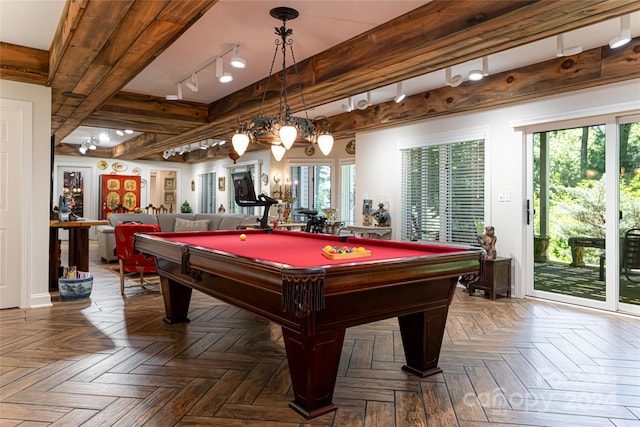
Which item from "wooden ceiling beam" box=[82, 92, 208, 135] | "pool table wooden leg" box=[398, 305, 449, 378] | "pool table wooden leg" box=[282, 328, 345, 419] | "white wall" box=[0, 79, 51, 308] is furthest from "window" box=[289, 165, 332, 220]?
"pool table wooden leg" box=[282, 328, 345, 419]

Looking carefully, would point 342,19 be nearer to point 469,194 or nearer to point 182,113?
point 469,194

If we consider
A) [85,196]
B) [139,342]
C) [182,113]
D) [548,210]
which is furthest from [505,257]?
[85,196]

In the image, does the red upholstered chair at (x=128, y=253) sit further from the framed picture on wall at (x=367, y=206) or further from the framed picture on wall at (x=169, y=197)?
the framed picture on wall at (x=169, y=197)

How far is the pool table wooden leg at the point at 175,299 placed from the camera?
3.86m

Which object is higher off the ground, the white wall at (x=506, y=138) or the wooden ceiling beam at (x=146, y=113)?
the wooden ceiling beam at (x=146, y=113)

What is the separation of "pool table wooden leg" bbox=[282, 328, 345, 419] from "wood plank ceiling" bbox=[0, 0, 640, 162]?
6.73ft

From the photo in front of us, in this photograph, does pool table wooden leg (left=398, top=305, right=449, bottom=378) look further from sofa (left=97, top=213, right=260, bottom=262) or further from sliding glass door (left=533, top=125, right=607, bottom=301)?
sofa (left=97, top=213, right=260, bottom=262)

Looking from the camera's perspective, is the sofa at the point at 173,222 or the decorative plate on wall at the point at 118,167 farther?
the decorative plate on wall at the point at 118,167

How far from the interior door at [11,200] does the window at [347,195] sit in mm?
5704

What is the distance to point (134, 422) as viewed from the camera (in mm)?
2137

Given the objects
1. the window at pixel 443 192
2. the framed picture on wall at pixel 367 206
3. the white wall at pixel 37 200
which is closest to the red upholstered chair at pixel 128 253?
the white wall at pixel 37 200

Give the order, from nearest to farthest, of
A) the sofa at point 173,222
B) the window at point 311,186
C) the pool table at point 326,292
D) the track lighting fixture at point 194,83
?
1. the pool table at point 326,292
2. the track lighting fixture at point 194,83
3. the sofa at point 173,222
4. the window at point 311,186

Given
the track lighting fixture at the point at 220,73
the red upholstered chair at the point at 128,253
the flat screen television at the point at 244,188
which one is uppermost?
the track lighting fixture at the point at 220,73

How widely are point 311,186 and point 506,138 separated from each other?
482 centimetres
